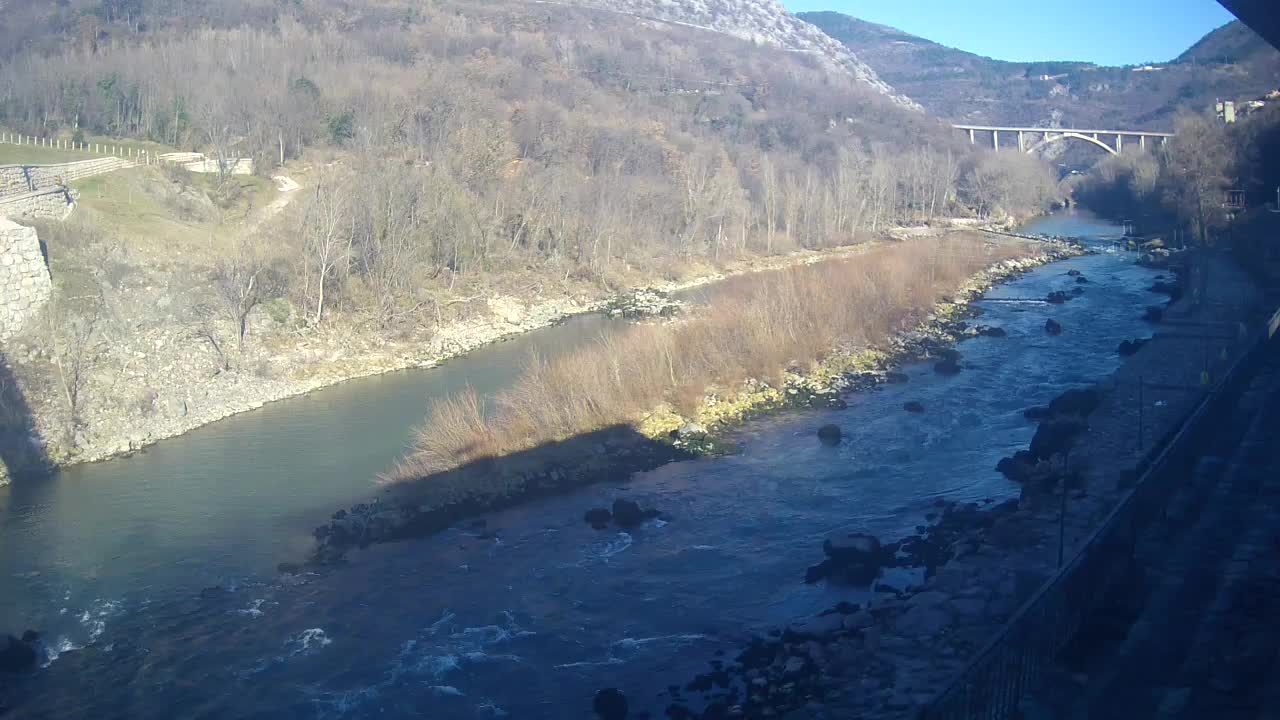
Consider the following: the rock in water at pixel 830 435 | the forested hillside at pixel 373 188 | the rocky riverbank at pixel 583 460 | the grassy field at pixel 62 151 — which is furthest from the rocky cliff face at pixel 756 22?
the rock in water at pixel 830 435

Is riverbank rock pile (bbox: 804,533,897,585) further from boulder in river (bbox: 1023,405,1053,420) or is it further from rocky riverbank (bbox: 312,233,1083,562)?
boulder in river (bbox: 1023,405,1053,420)

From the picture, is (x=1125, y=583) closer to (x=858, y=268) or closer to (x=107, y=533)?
(x=107, y=533)

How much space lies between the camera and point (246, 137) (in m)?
29.8

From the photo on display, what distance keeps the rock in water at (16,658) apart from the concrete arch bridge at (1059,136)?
57173mm

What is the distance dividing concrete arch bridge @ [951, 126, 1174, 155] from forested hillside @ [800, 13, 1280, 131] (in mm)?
2477

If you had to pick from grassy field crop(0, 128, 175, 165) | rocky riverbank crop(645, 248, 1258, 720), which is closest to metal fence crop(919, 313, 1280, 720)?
rocky riverbank crop(645, 248, 1258, 720)

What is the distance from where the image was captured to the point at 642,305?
2569cm

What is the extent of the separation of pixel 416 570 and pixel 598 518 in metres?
2.16

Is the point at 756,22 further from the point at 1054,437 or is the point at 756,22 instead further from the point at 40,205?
the point at 1054,437

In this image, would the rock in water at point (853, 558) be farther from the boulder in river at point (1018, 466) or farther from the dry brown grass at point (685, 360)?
the dry brown grass at point (685, 360)

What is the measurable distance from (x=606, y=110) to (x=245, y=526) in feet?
120

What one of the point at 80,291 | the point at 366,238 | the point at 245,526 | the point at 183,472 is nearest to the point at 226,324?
the point at 80,291

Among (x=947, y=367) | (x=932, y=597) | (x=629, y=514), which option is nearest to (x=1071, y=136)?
(x=947, y=367)

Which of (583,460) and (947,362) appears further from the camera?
(947,362)
